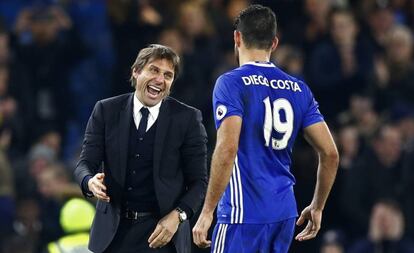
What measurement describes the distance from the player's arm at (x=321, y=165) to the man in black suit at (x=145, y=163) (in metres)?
0.60

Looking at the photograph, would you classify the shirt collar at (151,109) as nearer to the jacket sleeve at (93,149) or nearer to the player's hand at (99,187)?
the jacket sleeve at (93,149)

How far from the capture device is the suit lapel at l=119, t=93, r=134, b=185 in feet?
22.6

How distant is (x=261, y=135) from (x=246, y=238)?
1.82 feet

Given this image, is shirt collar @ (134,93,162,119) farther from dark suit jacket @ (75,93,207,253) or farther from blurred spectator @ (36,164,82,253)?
blurred spectator @ (36,164,82,253)

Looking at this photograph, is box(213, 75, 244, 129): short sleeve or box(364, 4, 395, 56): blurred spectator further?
box(364, 4, 395, 56): blurred spectator

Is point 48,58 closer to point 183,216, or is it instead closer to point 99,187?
point 183,216

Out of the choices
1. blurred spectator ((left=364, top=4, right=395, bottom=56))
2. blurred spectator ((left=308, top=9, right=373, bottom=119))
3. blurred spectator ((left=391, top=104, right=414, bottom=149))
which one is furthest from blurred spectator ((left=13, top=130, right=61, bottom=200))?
blurred spectator ((left=364, top=4, right=395, bottom=56))

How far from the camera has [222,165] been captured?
21.4ft

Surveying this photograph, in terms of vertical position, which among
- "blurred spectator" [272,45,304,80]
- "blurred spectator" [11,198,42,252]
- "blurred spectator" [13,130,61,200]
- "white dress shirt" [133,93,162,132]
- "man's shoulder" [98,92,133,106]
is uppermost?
"man's shoulder" [98,92,133,106]

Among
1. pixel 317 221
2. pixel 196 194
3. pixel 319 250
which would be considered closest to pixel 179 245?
pixel 196 194

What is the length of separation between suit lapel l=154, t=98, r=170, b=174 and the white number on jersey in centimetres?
59

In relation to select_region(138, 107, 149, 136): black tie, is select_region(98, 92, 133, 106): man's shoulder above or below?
above

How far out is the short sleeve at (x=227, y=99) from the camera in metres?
6.58

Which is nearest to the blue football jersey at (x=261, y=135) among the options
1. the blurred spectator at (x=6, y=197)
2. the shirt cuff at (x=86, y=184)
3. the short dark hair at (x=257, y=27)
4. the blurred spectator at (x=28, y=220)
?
the short dark hair at (x=257, y=27)
